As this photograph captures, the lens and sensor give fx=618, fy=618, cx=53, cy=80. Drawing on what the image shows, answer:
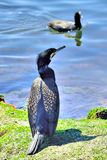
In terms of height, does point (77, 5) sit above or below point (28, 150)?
above

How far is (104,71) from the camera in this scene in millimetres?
19516

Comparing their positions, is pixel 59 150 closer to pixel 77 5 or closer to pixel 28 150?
pixel 28 150

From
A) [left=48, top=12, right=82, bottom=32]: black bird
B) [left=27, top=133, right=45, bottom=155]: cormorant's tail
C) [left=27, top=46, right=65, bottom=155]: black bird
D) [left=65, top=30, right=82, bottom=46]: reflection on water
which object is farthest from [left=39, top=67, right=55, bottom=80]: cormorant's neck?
[left=48, top=12, right=82, bottom=32]: black bird

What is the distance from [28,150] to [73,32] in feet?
52.0

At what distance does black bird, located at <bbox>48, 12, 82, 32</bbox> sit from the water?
0.29 meters

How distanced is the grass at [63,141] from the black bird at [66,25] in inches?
487

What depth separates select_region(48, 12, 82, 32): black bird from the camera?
24.2 meters

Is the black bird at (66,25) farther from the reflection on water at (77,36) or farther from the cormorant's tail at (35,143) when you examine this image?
the cormorant's tail at (35,143)

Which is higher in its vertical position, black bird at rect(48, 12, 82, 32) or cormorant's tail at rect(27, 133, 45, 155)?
black bird at rect(48, 12, 82, 32)

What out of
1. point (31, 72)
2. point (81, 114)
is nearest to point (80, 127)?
point (81, 114)

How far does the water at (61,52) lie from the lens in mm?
17469

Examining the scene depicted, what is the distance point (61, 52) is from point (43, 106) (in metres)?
11.5

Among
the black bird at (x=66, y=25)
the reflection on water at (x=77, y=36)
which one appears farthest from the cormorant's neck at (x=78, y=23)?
the reflection on water at (x=77, y=36)

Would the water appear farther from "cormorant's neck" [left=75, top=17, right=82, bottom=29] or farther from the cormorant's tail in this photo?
the cormorant's tail
